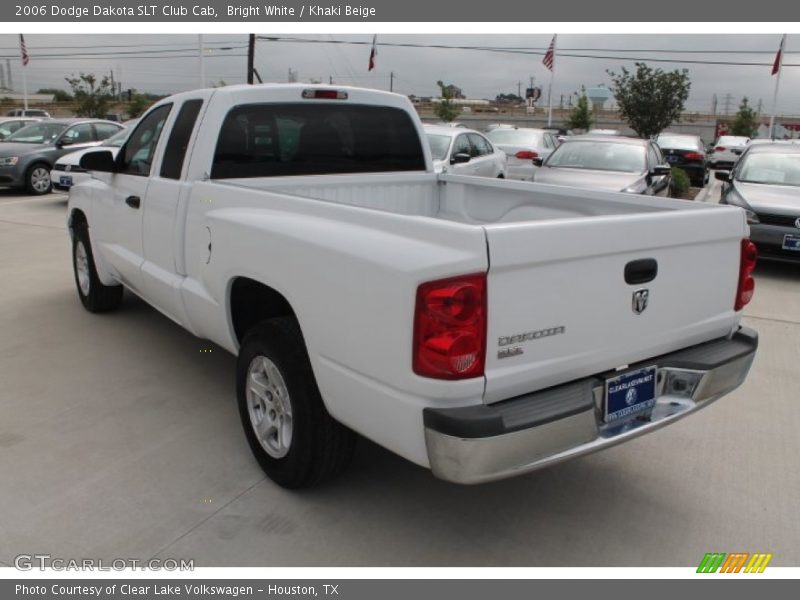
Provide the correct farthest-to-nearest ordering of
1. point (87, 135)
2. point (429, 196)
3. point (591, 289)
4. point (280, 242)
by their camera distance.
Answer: point (87, 135), point (429, 196), point (280, 242), point (591, 289)

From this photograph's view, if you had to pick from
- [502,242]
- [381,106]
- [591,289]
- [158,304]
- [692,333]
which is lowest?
[158,304]

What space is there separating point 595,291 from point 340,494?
1570 mm

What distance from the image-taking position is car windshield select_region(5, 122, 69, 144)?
50.7ft

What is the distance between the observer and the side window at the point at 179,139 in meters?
4.24

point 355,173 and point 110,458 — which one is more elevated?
point 355,173

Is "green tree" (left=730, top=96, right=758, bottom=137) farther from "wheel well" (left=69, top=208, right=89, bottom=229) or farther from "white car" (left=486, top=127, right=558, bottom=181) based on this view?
"wheel well" (left=69, top=208, right=89, bottom=229)

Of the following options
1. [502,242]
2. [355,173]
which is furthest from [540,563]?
[355,173]

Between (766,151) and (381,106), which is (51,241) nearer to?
(381,106)

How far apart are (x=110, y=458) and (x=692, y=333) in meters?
2.96

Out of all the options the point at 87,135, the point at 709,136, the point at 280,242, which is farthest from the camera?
the point at 709,136

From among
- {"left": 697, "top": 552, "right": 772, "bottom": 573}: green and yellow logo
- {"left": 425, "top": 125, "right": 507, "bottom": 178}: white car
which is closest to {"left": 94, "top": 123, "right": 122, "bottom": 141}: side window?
{"left": 425, "top": 125, "right": 507, "bottom": 178}: white car

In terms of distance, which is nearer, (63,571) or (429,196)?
(63,571)

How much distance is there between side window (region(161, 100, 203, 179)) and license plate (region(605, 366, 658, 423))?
277 centimetres

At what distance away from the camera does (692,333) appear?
3.18m
